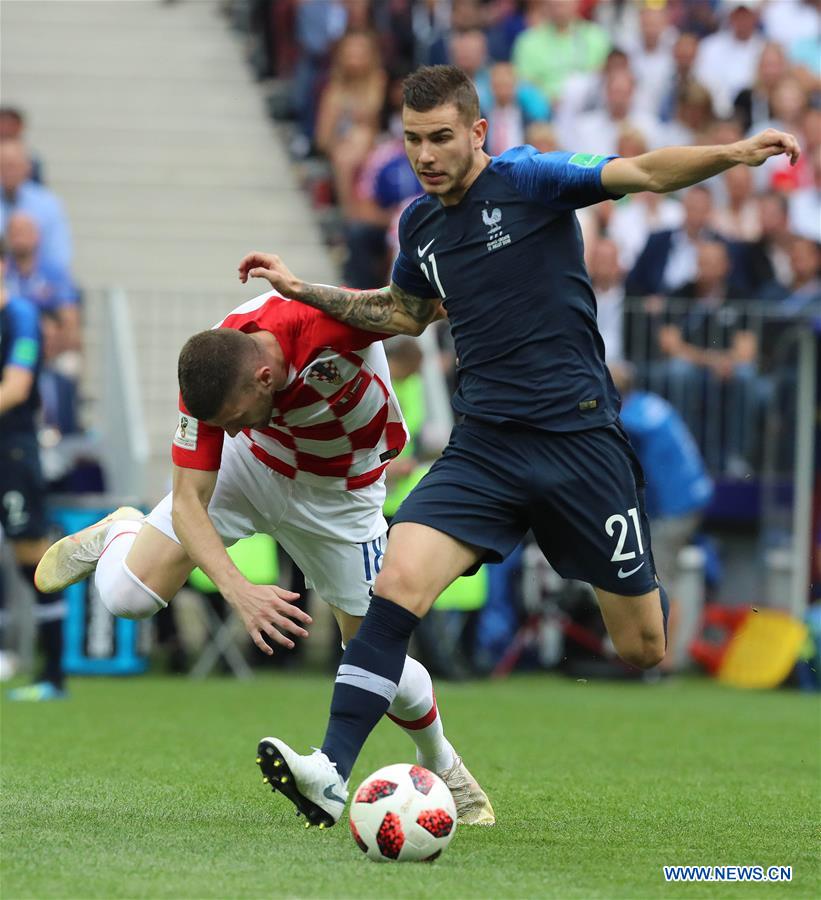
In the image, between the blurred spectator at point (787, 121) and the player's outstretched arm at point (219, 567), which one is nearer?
the player's outstretched arm at point (219, 567)

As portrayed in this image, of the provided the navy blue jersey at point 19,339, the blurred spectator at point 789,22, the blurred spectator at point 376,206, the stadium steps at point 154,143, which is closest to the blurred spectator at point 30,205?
the stadium steps at point 154,143

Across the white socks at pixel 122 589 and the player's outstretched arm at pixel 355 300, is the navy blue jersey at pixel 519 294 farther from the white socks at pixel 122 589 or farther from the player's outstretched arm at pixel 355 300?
the white socks at pixel 122 589

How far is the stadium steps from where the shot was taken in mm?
17047

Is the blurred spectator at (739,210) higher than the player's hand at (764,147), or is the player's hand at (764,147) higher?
the player's hand at (764,147)

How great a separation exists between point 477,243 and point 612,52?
1075cm

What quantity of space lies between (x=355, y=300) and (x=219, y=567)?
112 centimetres

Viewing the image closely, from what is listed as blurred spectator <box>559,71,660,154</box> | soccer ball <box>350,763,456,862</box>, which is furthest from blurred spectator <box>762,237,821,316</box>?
soccer ball <box>350,763,456,862</box>

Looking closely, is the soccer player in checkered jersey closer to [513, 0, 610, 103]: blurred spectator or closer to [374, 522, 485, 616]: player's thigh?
[374, 522, 485, 616]: player's thigh

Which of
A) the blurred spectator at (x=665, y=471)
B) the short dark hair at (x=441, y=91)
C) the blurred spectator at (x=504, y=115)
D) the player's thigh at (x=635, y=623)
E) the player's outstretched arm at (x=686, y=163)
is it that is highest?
the short dark hair at (x=441, y=91)

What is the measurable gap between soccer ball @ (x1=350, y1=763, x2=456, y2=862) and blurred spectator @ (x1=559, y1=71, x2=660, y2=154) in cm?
1100

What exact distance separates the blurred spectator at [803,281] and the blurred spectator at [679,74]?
2.94 m

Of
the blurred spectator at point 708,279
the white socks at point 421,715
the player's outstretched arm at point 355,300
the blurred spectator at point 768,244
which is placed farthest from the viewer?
the blurred spectator at point 768,244

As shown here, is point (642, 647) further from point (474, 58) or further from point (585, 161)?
point (474, 58)

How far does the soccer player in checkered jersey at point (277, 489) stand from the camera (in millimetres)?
5820
